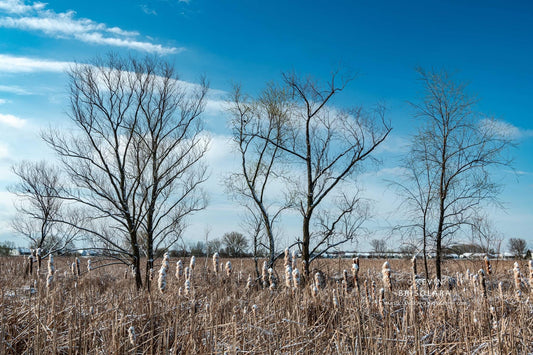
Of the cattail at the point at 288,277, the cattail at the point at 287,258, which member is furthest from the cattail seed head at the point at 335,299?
the cattail at the point at 287,258

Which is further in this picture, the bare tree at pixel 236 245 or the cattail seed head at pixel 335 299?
the bare tree at pixel 236 245

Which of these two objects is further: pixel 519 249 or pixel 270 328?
pixel 519 249

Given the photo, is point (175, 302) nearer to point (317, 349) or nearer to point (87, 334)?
point (87, 334)

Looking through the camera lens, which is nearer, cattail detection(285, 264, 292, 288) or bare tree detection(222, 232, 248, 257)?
cattail detection(285, 264, 292, 288)

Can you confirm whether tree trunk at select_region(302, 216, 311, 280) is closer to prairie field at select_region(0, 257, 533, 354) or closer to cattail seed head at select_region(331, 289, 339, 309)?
prairie field at select_region(0, 257, 533, 354)

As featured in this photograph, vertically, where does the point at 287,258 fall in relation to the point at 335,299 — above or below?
above

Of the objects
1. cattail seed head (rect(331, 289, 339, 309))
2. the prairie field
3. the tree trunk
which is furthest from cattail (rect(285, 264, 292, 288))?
the tree trunk

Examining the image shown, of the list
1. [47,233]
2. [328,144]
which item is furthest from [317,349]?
[47,233]

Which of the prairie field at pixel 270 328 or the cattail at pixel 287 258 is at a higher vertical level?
the cattail at pixel 287 258

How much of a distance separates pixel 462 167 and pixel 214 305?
10021 mm

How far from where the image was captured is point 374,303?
235 inches

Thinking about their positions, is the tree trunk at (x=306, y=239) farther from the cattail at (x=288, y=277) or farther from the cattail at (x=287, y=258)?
the cattail at (x=288, y=277)

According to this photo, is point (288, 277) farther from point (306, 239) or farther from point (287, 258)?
point (306, 239)

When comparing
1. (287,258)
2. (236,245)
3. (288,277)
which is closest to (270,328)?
(288,277)
